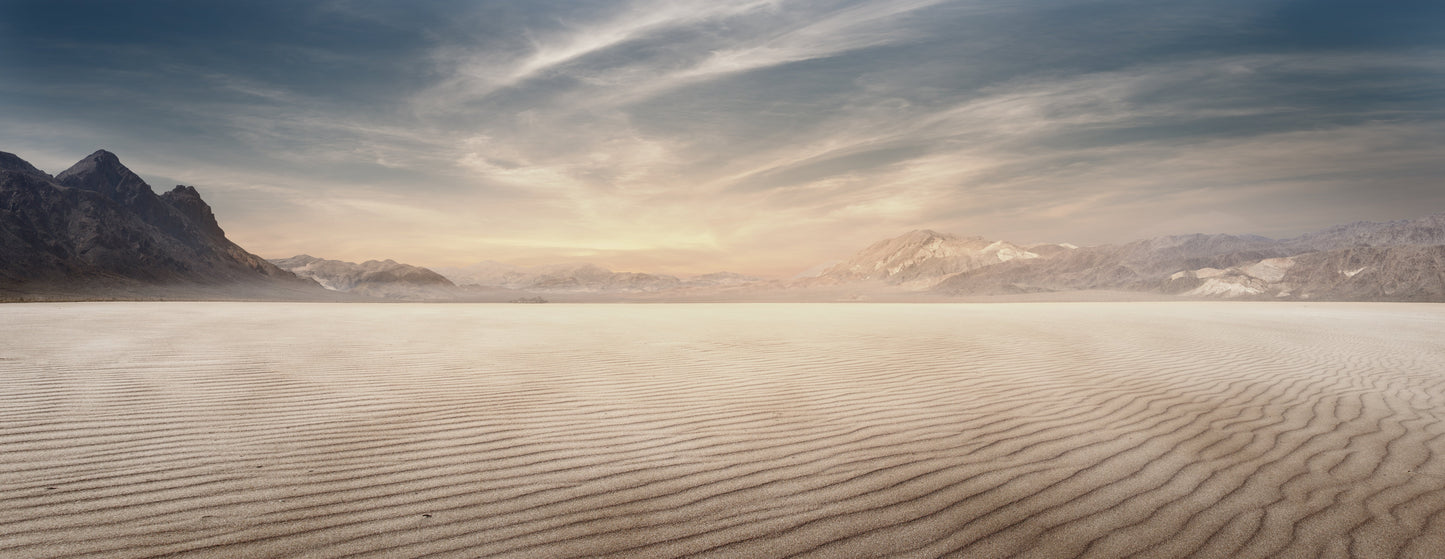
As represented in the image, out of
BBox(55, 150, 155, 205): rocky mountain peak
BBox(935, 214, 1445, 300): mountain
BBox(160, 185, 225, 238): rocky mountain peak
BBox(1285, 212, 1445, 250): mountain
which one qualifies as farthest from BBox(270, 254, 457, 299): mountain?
BBox(1285, 212, 1445, 250): mountain

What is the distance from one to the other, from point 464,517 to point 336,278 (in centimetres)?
18438

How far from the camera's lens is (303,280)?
112062mm

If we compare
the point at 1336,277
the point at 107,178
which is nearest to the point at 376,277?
the point at 107,178

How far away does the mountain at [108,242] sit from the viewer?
6494cm

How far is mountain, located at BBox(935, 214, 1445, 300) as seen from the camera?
2544 inches

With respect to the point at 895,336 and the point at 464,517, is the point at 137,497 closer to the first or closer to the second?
the point at 464,517

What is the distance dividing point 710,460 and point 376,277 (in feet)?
541

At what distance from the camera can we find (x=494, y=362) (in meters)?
8.56

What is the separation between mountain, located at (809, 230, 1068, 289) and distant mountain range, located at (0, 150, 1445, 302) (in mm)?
3613

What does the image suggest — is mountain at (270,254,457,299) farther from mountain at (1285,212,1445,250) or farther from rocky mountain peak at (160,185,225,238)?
mountain at (1285,212,1445,250)

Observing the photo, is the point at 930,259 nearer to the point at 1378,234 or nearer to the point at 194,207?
the point at 1378,234

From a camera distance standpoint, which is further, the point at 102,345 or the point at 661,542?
the point at 102,345

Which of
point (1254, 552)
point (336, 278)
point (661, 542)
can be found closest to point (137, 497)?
point (661, 542)

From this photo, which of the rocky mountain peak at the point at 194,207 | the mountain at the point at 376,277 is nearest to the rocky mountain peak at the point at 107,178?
the rocky mountain peak at the point at 194,207
